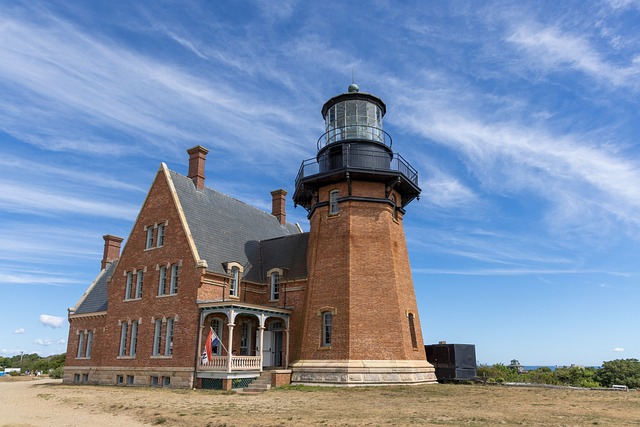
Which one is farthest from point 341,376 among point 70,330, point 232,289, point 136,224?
point 70,330

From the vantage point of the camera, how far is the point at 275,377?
22.0 m

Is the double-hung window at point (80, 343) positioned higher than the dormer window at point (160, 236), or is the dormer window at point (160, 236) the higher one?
the dormer window at point (160, 236)

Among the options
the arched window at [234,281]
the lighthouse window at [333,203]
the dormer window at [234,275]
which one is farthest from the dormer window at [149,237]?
the lighthouse window at [333,203]

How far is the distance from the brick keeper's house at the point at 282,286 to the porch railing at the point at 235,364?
48 mm

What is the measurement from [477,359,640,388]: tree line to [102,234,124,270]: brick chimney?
2810 cm

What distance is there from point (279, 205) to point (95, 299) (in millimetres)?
14102

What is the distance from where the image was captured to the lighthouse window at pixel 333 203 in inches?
981

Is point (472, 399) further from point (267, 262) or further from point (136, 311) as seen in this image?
point (136, 311)

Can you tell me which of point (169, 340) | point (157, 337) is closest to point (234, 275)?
point (169, 340)

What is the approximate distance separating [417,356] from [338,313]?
4.72 m

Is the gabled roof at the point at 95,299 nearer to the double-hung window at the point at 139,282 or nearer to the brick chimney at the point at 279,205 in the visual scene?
the double-hung window at the point at 139,282

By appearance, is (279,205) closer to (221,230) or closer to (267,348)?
(221,230)

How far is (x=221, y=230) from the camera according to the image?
28.1m

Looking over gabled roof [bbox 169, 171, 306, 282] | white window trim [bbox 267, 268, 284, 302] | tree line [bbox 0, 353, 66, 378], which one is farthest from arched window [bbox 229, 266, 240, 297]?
tree line [bbox 0, 353, 66, 378]
